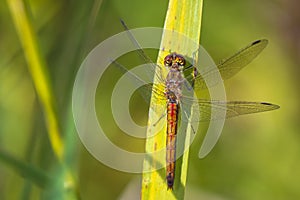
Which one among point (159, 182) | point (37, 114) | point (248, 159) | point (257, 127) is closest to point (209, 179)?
point (248, 159)

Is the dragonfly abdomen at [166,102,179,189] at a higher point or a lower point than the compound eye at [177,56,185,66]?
lower

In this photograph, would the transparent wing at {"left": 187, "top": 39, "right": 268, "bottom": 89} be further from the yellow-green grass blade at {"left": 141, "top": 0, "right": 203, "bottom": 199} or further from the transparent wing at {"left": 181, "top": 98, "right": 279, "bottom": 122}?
the yellow-green grass blade at {"left": 141, "top": 0, "right": 203, "bottom": 199}

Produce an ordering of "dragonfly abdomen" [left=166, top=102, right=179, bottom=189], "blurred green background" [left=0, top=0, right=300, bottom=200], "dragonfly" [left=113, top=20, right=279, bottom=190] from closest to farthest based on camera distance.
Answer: "dragonfly abdomen" [left=166, top=102, right=179, bottom=189] → "dragonfly" [left=113, top=20, right=279, bottom=190] → "blurred green background" [left=0, top=0, right=300, bottom=200]

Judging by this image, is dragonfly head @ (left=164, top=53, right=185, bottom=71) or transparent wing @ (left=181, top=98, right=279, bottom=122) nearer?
dragonfly head @ (left=164, top=53, right=185, bottom=71)

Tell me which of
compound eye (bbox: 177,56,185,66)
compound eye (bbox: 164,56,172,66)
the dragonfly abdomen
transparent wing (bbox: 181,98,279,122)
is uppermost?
compound eye (bbox: 164,56,172,66)

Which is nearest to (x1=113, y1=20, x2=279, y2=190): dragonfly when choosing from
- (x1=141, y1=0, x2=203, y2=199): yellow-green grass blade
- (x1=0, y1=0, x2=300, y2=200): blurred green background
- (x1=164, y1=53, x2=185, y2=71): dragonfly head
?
(x1=164, y1=53, x2=185, y2=71): dragonfly head

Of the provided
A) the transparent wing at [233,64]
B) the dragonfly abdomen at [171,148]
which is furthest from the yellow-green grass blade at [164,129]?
the transparent wing at [233,64]
